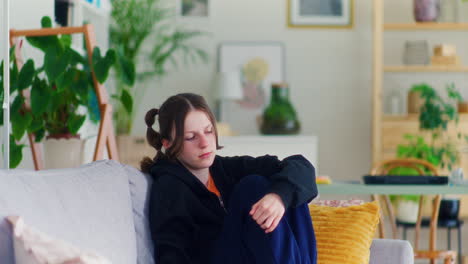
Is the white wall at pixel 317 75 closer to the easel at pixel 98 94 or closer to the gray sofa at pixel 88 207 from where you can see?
the easel at pixel 98 94

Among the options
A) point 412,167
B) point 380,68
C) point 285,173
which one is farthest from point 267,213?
point 380,68

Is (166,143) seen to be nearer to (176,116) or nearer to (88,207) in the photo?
(176,116)

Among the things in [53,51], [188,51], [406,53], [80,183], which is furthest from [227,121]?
[80,183]

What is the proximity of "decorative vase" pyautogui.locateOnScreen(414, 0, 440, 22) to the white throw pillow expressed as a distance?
193 inches

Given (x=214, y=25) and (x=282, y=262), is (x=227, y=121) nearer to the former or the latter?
(x=214, y=25)

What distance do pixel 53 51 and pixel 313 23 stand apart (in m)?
3.27

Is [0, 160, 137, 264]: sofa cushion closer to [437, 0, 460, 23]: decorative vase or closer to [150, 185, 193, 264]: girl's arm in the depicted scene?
[150, 185, 193, 264]: girl's arm

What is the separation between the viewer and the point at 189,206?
6.75 feet

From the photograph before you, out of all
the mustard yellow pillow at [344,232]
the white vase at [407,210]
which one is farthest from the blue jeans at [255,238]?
the white vase at [407,210]

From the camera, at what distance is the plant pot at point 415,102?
235 inches

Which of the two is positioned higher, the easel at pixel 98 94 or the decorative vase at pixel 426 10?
the decorative vase at pixel 426 10

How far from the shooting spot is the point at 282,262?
6.03 feet

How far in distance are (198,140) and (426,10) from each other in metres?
4.21

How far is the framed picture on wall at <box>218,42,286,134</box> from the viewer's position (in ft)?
20.6
